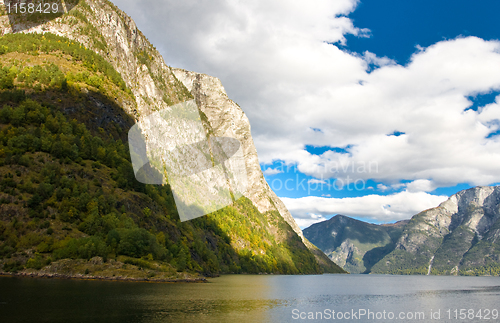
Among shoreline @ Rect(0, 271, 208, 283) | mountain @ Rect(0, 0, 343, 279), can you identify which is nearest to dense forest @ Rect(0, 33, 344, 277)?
mountain @ Rect(0, 0, 343, 279)

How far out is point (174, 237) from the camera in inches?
4503

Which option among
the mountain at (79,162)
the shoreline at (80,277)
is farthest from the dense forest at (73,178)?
the shoreline at (80,277)

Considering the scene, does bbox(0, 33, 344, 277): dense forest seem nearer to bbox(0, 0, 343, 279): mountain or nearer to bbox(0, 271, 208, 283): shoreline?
bbox(0, 0, 343, 279): mountain

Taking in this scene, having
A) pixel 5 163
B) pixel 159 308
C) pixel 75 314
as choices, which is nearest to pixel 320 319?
pixel 159 308

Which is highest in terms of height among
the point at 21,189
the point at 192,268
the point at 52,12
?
the point at 52,12

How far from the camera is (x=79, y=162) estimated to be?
99.1 meters

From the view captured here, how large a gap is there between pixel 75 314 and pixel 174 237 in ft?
264

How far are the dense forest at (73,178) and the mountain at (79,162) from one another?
27 centimetres

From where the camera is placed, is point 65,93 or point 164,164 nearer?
point 65,93

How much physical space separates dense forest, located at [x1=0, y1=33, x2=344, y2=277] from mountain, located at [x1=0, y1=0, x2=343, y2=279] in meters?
0.27

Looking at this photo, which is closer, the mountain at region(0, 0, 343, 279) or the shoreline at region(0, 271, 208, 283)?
the shoreline at region(0, 271, 208, 283)

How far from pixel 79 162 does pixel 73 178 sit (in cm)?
939

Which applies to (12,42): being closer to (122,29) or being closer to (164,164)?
(122,29)

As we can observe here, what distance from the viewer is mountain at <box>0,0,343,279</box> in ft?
244
